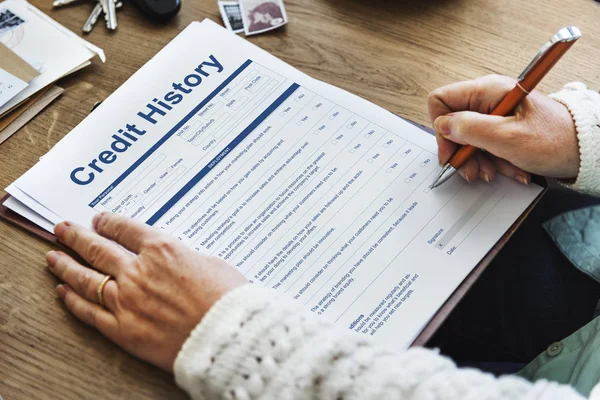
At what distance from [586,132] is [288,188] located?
13.9 inches

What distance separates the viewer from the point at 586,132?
2.24 ft

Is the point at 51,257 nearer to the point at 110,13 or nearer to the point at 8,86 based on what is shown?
the point at 8,86

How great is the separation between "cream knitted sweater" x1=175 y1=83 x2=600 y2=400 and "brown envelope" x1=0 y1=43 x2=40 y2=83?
0.43 m

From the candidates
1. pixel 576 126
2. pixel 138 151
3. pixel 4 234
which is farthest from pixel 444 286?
pixel 4 234

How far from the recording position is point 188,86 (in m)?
0.76

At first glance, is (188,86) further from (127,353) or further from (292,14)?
(127,353)

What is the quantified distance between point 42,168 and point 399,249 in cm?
43

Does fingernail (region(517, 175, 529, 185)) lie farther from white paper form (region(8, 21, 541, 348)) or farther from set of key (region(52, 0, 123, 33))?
set of key (region(52, 0, 123, 33))

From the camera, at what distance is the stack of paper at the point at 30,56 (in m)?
0.75

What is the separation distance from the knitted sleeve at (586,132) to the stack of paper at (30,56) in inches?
23.8

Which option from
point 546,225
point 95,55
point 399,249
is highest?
point 95,55

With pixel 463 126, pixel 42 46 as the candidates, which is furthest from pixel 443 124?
pixel 42 46

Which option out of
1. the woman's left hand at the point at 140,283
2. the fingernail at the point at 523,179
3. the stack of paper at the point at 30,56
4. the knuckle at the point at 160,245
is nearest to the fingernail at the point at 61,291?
the woman's left hand at the point at 140,283

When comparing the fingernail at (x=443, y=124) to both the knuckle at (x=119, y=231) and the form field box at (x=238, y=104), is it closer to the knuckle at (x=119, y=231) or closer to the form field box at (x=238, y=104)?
the form field box at (x=238, y=104)
